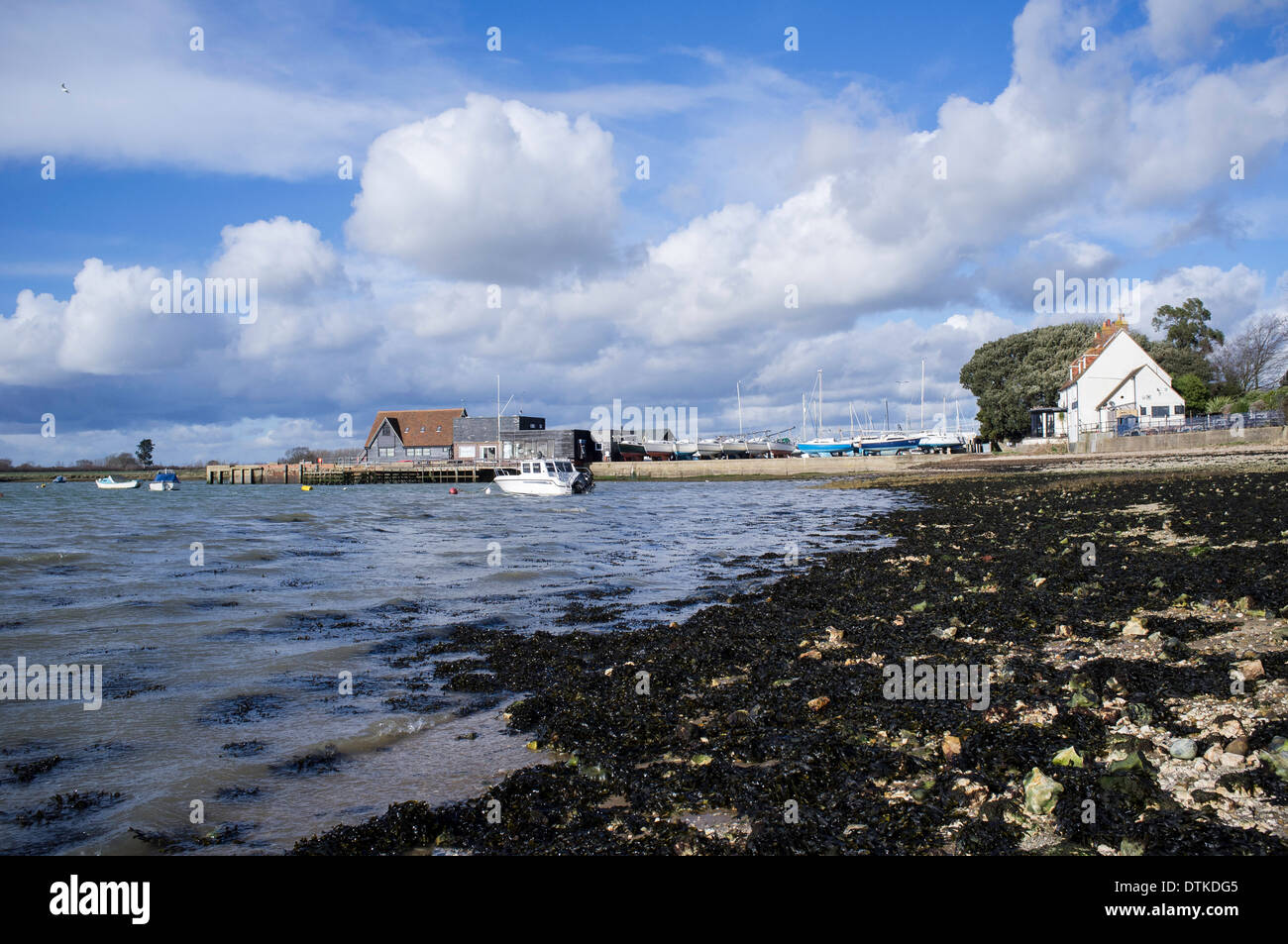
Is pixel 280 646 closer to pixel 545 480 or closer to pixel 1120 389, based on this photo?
pixel 545 480

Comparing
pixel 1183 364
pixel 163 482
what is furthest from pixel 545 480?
pixel 1183 364

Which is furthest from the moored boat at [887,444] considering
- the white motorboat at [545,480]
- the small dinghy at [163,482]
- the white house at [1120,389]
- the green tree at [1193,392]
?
the small dinghy at [163,482]

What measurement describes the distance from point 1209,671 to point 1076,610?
12.1 feet

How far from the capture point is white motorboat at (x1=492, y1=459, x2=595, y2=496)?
62688mm

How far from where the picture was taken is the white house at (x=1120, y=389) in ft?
226

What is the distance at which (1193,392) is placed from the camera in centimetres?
6912

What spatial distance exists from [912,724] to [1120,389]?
77079 mm

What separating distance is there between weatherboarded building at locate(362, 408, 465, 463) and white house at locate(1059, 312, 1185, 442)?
83.2 meters

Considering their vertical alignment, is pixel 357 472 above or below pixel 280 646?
above

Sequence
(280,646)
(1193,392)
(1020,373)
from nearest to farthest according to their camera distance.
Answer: (280,646), (1193,392), (1020,373)

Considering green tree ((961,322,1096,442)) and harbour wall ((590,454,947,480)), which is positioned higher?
green tree ((961,322,1096,442))

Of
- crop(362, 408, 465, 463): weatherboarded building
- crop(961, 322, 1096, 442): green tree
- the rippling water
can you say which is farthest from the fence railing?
crop(362, 408, 465, 463): weatherboarded building

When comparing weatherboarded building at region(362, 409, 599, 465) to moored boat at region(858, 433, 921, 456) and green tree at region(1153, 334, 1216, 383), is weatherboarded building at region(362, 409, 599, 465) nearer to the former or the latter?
moored boat at region(858, 433, 921, 456)

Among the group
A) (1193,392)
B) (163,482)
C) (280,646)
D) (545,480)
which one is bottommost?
(280,646)
